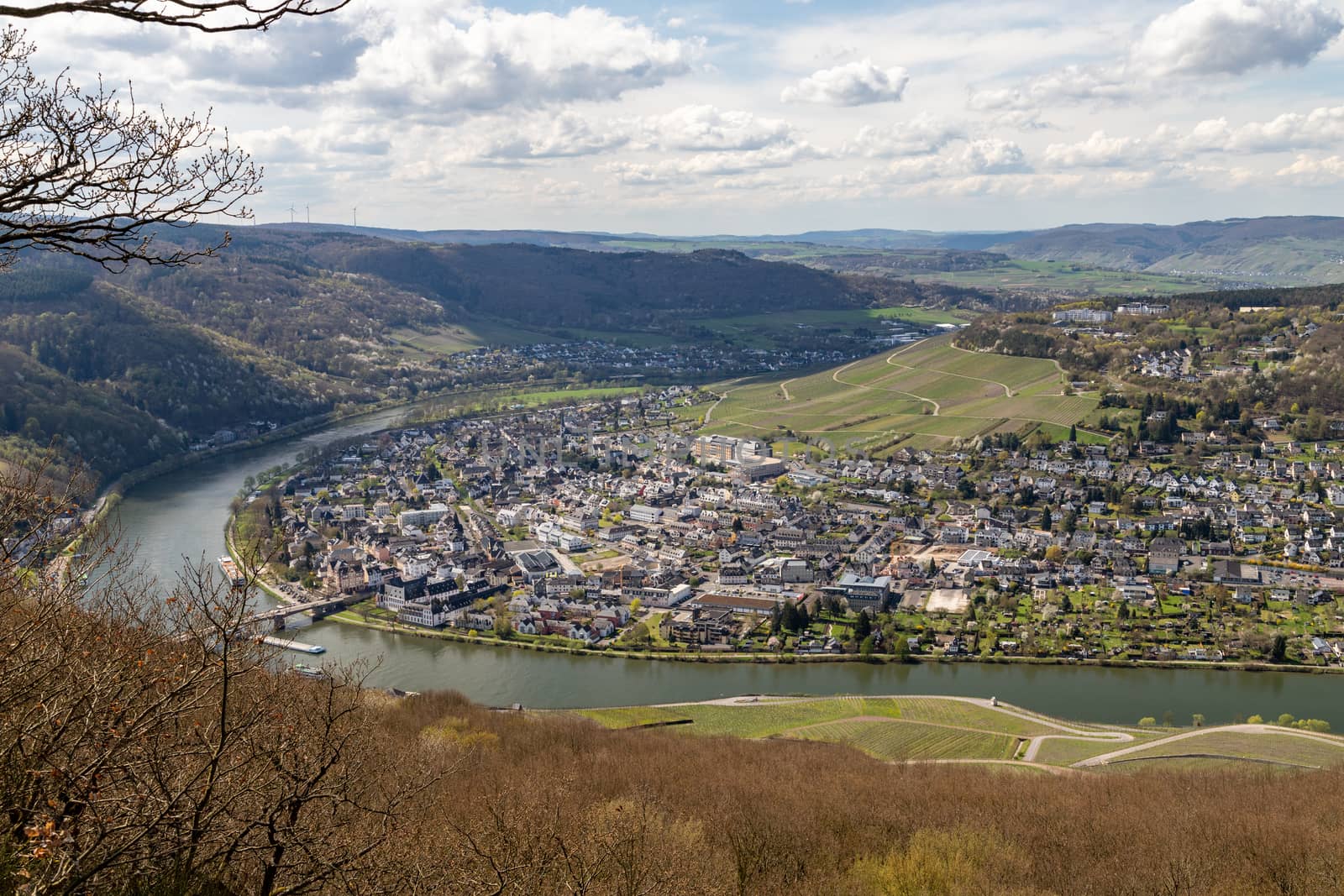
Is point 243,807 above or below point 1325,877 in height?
above

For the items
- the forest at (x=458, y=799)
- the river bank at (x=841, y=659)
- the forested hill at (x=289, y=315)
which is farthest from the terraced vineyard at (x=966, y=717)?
the forested hill at (x=289, y=315)

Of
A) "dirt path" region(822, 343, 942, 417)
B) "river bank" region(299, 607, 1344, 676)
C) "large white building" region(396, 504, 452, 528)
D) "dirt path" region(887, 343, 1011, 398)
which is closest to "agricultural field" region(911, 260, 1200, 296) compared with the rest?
"dirt path" region(887, 343, 1011, 398)

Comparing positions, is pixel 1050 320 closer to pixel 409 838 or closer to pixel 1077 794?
pixel 1077 794

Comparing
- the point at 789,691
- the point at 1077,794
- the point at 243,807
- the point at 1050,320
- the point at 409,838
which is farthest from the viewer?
the point at 1050,320

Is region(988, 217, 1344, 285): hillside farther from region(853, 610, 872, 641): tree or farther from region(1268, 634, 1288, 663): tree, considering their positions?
region(853, 610, 872, 641): tree

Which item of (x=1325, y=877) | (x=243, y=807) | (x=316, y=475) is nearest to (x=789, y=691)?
(x=1325, y=877)

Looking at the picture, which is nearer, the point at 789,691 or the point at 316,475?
the point at 789,691

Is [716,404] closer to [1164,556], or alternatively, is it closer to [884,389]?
[884,389]
